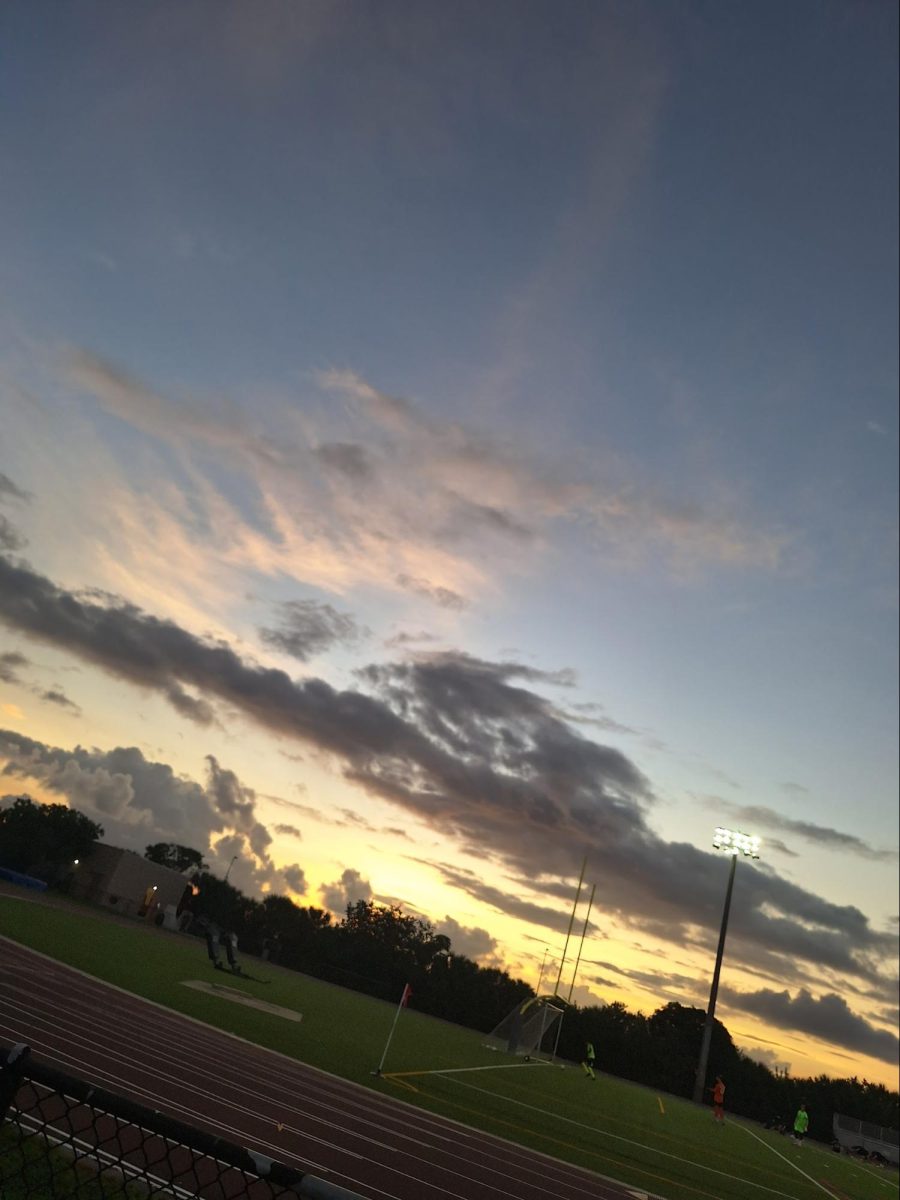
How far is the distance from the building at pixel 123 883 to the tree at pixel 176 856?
223 feet

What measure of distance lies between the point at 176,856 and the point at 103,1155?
479ft

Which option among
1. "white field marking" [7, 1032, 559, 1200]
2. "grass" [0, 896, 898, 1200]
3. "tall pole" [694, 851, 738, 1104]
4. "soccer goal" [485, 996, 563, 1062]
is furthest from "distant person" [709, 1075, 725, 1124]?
"white field marking" [7, 1032, 559, 1200]

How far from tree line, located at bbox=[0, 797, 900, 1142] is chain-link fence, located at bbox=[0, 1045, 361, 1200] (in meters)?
53.3

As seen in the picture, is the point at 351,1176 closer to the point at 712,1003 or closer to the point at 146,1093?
the point at 146,1093

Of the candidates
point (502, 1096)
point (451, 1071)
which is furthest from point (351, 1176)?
point (451, 1071)

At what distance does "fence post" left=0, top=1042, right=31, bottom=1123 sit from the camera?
13.0ft

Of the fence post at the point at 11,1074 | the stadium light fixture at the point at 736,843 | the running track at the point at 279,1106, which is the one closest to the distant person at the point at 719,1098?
the stadium light fixture at the point at 736,843

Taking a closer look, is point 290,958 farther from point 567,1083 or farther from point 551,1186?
point 551,1186

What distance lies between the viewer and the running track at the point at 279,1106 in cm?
1062

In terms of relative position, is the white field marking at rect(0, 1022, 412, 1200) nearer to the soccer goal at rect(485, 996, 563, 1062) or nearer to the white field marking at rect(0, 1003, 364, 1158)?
the white field marking at rect(0, 1003, 364, 1158)

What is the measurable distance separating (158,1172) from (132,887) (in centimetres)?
7257

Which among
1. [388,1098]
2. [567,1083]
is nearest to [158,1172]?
[388,1098]

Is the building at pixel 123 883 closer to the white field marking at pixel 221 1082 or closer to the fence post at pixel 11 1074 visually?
the white field marking at pixel 221 1082

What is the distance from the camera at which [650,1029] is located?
80188 millimetres
